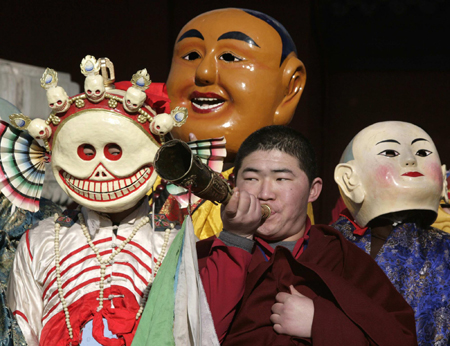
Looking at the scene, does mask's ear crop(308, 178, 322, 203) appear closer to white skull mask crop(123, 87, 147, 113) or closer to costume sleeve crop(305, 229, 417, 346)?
costume sleeve crop(305, 229, 417, 346)

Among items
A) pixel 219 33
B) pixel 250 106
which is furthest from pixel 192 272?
pixel 219 33

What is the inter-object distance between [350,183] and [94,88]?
1.04 meters

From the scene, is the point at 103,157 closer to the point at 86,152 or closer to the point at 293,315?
the point at 86,152

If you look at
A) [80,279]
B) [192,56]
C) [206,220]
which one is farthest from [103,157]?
[192,56]

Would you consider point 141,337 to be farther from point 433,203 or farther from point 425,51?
point 425,51

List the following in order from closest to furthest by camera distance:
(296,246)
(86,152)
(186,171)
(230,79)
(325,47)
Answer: (186,171), (296,246), (86,152), (230,79), (325,47)

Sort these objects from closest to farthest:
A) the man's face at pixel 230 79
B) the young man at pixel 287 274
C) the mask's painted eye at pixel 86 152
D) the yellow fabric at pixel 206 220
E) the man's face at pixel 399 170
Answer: the young man at pixel 287 274
the mask's painted eye at pixel 86 152
the man's face at pixel 399 170
the yellow fabric at pixel 206 220
the man's face at pixel 230 79

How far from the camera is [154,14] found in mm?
4652

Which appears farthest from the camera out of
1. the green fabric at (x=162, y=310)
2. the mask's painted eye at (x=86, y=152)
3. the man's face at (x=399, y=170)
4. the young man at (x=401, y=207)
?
the man's face at (x=399, y=170)

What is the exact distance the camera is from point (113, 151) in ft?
7.20

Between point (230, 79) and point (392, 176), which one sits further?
point (230, 79)

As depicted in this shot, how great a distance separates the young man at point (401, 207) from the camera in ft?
7.58

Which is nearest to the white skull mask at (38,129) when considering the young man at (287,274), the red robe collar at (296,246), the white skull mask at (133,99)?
the white skull mask at (133,99)

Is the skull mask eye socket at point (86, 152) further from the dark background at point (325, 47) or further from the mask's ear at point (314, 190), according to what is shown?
the dark background at point (325, 47)
